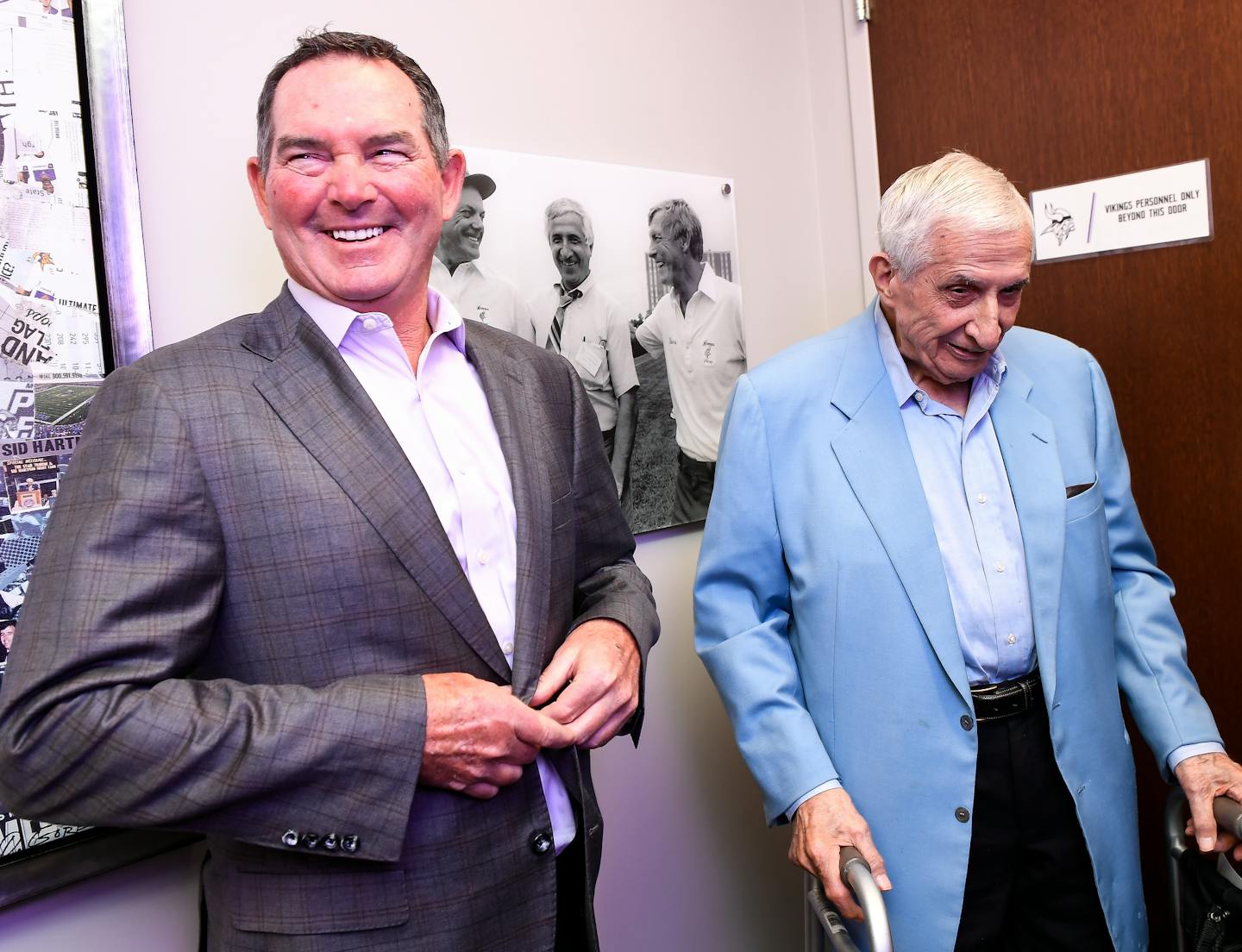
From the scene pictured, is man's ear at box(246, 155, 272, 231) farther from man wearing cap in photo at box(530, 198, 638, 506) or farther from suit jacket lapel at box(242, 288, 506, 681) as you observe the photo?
man wearing cap in photo at box(530, 198, 638, 506)

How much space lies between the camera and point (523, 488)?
1165 mm

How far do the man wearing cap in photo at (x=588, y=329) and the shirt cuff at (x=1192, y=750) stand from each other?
41.3 inches

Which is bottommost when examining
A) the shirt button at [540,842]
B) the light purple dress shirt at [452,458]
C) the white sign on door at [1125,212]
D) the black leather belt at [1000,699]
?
the shirt button at [540,842]

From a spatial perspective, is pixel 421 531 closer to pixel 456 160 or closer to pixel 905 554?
pixel 456 160

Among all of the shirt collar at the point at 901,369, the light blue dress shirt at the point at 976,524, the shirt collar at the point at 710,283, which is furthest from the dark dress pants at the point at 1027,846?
the shirt collar at the point at 710,283

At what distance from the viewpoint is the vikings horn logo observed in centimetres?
A: 212

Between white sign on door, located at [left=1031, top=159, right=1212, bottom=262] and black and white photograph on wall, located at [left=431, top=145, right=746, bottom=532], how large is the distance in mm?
724

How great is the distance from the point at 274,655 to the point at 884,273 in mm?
1089

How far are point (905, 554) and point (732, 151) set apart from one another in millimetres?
1231

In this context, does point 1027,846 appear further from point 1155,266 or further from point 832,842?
point 1155,266

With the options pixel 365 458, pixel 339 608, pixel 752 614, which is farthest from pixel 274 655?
pixel 752 614

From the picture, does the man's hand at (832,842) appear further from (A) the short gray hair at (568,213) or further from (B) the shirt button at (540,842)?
(A) the short gray hair at (568,213)

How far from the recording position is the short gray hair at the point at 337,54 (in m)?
1.10

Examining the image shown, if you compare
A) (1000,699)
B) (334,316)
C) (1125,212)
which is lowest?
(1000,699)
